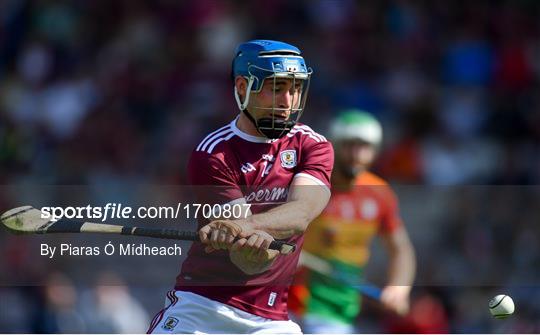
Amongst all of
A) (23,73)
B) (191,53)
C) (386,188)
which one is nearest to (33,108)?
(23,73)

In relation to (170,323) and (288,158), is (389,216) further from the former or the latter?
(170,323)

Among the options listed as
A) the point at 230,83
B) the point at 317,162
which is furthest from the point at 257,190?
the point at 230,83

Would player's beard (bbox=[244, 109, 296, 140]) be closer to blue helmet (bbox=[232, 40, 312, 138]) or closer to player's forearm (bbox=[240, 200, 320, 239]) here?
blue helmet (bbox=[232, 40, 312, 138])

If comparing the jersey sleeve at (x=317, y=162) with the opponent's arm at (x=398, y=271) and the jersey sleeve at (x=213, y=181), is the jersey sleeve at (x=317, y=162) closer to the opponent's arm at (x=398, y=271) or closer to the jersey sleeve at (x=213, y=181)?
the jersey sleeve at (x=213, y=181)

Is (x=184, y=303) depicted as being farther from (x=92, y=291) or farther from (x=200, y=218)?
(x=92, y=291)

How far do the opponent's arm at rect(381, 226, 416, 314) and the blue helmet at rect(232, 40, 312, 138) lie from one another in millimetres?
2508

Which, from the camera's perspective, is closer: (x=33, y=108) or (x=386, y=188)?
(x=386, y=188)

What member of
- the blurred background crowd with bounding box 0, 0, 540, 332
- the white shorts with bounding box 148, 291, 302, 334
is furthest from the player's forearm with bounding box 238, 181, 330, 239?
the blurred background crowd with bounding box 0, 0, 540, 332

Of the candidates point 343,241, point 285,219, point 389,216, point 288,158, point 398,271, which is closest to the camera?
point 285,219

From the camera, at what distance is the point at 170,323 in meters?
5.42

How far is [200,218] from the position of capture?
5.44 metres

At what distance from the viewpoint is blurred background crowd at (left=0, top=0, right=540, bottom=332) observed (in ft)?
40.8

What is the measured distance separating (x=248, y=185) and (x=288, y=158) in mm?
216

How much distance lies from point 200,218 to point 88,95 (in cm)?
818
